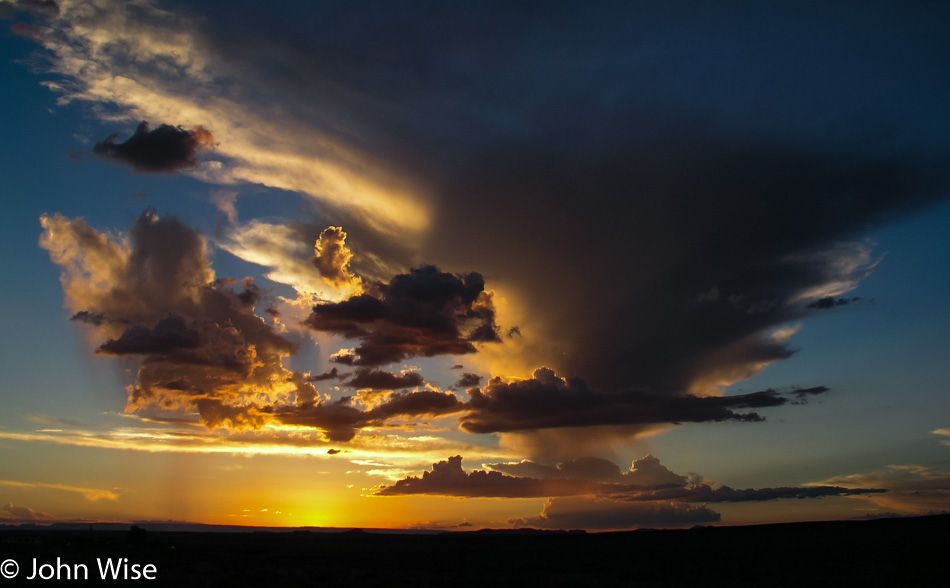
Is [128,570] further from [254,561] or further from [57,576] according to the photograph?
[254,561]

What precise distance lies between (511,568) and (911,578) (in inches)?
1473

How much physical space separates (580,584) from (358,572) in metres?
21.7

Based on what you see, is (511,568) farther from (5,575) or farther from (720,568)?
(5,575)

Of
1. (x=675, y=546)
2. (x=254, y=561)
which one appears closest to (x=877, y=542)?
(x=675, y=546)

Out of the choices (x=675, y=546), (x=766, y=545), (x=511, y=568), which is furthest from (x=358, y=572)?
(x=766, y=545)

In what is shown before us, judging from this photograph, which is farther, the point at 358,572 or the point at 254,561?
the point at 254,561

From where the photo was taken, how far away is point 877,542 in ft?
301

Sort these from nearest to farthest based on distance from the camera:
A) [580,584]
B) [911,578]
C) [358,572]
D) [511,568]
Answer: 1. [580,584]
2. [911,578]
3. [358,572]
4. [511,568]

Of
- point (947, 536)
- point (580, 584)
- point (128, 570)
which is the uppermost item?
point (128, 570)

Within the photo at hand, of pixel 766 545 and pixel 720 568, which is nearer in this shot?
pixel 720 568

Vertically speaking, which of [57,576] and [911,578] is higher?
[57,576]

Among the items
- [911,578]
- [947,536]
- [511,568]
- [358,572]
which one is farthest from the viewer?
[947,536]

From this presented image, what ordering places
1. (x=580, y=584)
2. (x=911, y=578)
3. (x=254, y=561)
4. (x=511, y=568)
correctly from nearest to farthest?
(x=580, y=584), (x=911, y=578), (x=511, y=568), (x=254, y=561)

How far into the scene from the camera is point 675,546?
9988 centimetres
